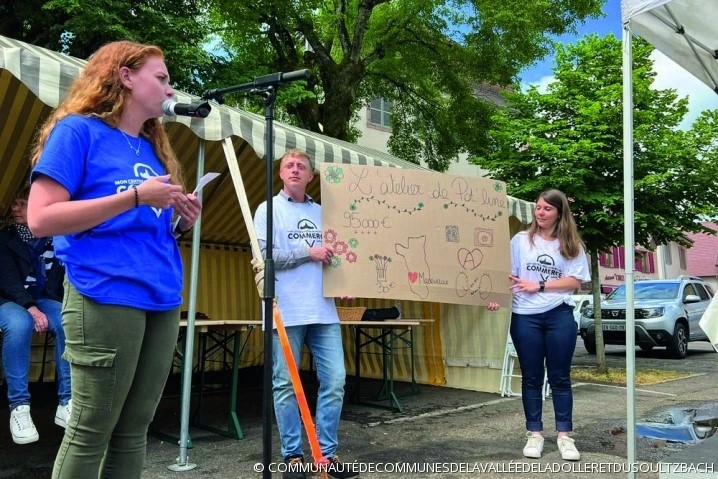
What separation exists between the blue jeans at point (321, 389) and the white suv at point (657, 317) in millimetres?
10423

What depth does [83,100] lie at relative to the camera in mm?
1838

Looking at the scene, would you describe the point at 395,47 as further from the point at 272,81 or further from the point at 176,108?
the point at 176,108

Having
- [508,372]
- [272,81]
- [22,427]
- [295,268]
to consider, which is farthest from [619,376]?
[272,81]

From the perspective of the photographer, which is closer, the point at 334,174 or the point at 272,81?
the point at 272,81

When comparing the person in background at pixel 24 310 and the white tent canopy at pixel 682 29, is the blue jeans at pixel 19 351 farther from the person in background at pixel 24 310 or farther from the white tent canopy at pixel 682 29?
the white tent canopy at pixel 682 29

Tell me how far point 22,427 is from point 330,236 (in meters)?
2.15

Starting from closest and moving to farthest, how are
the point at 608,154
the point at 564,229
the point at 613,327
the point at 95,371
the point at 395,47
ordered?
the point at 95,371 < the point at 564,229 < the point at 608,154 < the point at 613,327 < the point at 395,47

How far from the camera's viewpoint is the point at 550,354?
3834mm

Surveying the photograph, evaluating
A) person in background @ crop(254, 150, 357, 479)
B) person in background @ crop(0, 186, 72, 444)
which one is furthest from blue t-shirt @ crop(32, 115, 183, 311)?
person in background @ crop(0, 186, 72, 444)

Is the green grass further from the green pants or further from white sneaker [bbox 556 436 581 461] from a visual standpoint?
the green pants

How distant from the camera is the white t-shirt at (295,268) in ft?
10.7

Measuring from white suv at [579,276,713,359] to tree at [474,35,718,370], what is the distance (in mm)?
3655

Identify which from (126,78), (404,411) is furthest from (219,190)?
(126,78)

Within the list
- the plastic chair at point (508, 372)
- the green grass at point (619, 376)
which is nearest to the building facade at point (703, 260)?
the green grass at point (619, 376)
